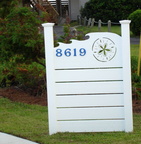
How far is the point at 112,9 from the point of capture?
2947cm

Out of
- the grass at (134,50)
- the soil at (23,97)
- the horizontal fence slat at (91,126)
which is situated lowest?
the soil at (23,97)

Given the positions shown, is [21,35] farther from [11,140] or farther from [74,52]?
[11,140]

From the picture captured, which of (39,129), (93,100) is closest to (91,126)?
(93,100)

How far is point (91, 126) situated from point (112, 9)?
23.6 m

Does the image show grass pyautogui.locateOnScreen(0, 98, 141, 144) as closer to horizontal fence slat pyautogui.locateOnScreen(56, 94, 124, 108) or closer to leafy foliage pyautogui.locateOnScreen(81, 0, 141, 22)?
horizontal fence slat pyautogui.locateOnScreen(56, 94, 124, 108)

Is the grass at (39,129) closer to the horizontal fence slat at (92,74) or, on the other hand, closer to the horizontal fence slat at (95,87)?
the horizontal fence slat at (95,87)

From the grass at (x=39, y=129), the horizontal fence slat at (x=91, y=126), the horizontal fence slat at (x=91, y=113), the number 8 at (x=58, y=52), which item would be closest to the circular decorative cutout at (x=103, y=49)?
the number 8 at (x=58, y=52)

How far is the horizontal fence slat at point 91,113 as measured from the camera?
21.7ft

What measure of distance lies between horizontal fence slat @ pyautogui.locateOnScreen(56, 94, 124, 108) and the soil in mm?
2648

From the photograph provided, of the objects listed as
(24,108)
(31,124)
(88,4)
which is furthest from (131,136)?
(88,4)

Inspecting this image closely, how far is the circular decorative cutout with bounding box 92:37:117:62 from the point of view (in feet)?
21.5

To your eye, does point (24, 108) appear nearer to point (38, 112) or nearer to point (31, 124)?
point (38, 112)

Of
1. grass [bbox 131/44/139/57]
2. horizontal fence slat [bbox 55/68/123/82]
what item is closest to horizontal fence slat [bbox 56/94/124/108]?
horizontal fence slat [bbox 55/68/123/82]

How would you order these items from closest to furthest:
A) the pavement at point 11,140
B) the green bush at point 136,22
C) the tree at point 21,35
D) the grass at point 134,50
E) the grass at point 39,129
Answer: the grass at point 39,129 → the pavement at point 11,140 → the tree at point 21,35 → the grass at point 134,50 → the green bush at point 136,22
